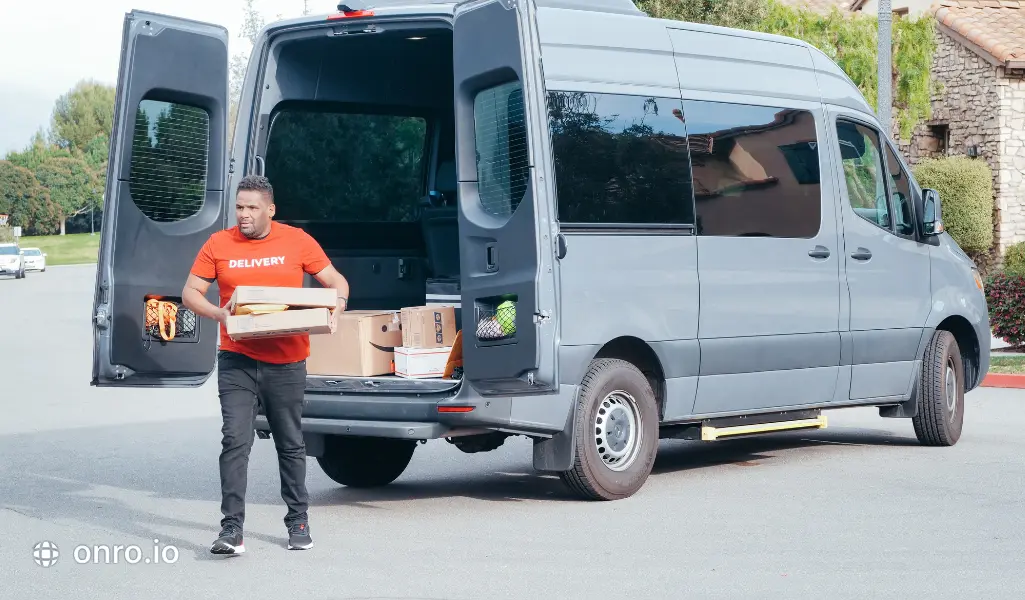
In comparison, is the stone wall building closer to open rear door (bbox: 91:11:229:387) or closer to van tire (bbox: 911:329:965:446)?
van tire (bbox: 911:329:965:446)

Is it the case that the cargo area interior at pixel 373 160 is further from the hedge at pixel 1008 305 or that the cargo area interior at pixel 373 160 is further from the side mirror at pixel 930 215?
the hedge at pixel 1008 305

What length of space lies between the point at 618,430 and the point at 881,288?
2700 millimetres

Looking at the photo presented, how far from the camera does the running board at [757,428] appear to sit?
31.7ft

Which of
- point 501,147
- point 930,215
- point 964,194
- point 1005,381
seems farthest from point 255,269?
point 964,194

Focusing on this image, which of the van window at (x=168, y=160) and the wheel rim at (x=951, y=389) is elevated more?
the van window at (x=168, y=160)

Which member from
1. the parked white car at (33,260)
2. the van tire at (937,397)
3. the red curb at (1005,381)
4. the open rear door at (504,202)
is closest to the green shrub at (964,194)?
the red curb at (1005,381)

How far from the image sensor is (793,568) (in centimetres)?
701

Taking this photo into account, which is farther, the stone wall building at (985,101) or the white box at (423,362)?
the stone wall building at (985,101)

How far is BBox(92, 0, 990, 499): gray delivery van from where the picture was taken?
8245mm

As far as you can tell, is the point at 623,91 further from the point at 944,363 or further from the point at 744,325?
the point at 944,363

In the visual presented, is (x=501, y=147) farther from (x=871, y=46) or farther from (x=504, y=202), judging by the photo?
(x=871, y=46)

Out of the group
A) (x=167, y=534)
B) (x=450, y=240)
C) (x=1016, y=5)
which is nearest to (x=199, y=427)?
(x=450, y=240)

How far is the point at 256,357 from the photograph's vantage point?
7418mm

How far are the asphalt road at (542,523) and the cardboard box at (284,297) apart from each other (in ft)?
3.84
